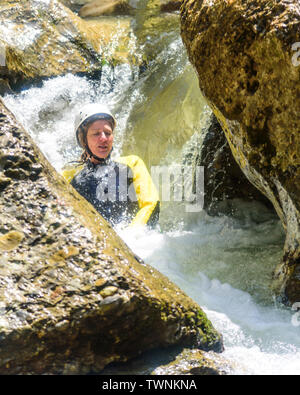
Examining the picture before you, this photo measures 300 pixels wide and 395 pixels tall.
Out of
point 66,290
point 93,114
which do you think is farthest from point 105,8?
point 66,290

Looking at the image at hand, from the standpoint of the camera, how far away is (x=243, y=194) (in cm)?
541

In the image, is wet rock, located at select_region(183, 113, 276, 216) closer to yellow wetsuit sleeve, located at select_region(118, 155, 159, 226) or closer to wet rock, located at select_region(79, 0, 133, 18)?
yellow wetsuit sleeve, located at select_region(118, 155, 159, 226)

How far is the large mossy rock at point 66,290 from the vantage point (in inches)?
90.1

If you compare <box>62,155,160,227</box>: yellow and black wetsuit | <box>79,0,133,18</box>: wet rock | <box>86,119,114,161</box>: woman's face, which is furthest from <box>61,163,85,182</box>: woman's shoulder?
<box>79,0,133,18</box>: wet rock

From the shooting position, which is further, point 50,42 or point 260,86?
point 50,42

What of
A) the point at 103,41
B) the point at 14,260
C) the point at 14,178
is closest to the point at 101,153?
the point at 14,178

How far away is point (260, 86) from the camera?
3.34 m

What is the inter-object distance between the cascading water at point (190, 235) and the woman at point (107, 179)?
0.98 feet

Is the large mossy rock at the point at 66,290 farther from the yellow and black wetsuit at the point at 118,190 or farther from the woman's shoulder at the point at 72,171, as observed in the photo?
the woman's shoulder at the point at 72,171

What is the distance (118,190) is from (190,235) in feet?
3.07

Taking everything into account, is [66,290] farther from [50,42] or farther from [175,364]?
[50,42]

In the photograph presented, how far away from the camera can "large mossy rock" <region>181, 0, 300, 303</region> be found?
315 centimetres
